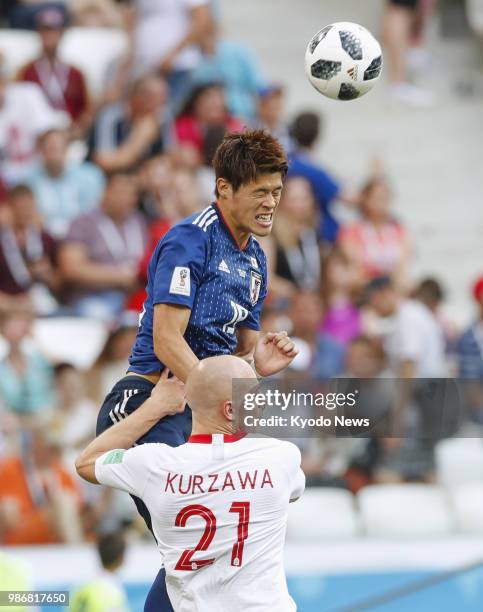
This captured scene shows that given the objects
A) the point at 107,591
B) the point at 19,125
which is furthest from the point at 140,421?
the point at 19,125

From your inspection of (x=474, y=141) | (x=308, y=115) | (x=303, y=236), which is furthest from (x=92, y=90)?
(x=474, y=141)

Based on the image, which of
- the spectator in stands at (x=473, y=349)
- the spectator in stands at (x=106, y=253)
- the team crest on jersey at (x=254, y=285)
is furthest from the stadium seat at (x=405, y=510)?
the team crest on jersey at (x=254, y=285)

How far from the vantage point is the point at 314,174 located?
430 inches

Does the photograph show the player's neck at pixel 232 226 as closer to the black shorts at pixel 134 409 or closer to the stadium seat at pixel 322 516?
the black shorts at pixel 134 409

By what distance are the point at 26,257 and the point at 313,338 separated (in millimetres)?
2091

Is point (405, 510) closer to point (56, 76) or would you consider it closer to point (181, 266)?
point (181, 266)

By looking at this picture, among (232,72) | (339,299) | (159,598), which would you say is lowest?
(159,598)

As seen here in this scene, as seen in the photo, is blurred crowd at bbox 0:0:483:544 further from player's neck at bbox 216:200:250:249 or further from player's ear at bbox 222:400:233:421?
player's ear at bbox 222:400:233:421

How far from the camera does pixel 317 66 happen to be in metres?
5.86

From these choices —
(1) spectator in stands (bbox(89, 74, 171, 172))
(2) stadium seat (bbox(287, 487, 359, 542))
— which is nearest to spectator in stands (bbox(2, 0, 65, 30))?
(1) spectator in stands (bbox(89, 74, 171, 172))

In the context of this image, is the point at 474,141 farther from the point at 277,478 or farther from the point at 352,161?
the point at 277,478

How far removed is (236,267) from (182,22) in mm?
7171

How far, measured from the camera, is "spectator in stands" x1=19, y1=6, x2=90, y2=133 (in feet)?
38.6

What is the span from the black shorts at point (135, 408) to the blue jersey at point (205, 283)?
7cm
